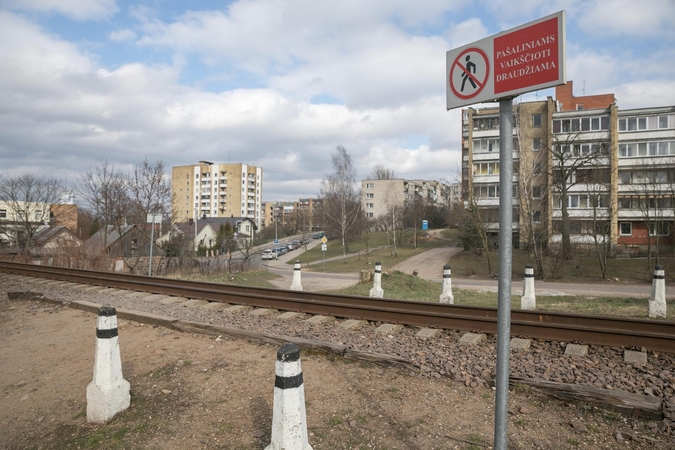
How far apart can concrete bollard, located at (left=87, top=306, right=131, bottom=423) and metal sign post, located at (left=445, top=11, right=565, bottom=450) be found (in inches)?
132

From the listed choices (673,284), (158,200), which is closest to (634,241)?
(673,284)

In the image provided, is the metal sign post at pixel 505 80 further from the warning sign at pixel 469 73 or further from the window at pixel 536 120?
the window at pixel 536 120

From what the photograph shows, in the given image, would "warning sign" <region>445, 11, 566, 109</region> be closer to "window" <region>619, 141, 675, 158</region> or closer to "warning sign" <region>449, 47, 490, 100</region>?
"warning sign" <region>449, 47, 490, 100</region>

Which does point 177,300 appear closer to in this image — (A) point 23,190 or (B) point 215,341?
(B) point 215,341

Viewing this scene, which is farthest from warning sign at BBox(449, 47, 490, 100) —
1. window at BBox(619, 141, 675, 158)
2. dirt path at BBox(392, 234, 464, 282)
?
window at BBox(619, 141, 675, 158)

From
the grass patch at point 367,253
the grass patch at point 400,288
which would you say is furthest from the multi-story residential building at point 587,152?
the grass patch at point 400,288

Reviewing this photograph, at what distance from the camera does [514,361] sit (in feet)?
17.1

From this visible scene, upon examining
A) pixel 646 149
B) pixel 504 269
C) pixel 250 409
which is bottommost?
pixel 250 409

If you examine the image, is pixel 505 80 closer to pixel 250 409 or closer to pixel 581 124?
pixel 250 409

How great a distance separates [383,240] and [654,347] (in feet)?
194

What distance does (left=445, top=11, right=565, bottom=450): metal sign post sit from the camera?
2.01 meters

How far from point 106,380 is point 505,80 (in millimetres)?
4020

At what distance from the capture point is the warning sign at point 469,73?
2.29 metres

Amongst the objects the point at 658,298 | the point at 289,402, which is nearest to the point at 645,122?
the point at 658,298
